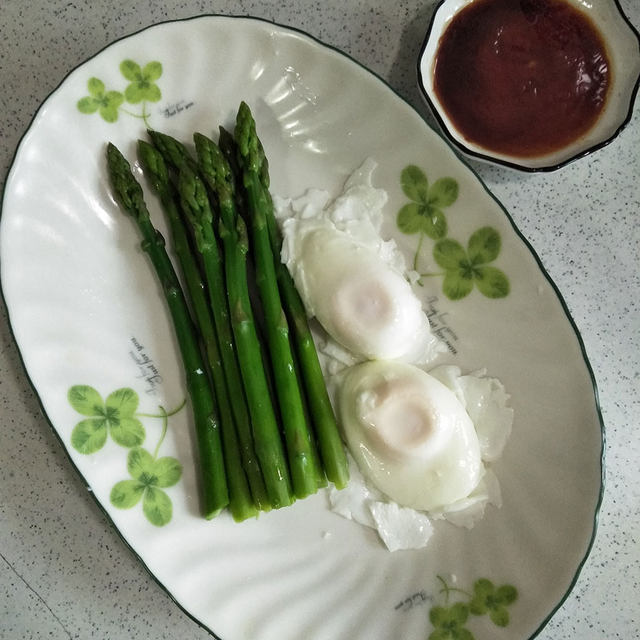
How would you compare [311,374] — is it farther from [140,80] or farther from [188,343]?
[140,80]

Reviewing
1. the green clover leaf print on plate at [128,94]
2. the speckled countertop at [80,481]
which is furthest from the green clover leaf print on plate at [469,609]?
the green clover leaf print on plate at [128,94]

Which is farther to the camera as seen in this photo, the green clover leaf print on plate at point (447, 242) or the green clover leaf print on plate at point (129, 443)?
the green clover leaf print on plate at point (447, 242)

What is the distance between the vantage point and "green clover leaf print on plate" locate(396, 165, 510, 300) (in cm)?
165

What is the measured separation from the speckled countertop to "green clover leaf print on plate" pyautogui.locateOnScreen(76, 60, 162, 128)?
0.22 metres

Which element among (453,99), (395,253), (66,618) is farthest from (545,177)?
(66,618)

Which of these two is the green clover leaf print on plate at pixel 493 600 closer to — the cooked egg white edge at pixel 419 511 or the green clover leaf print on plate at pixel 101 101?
the cooked egg white edge at pixel 419 511

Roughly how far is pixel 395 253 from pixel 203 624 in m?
1.06

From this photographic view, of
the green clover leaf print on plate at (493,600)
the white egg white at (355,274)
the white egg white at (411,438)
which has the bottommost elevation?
the green clover leaf print on plate at (493,600)

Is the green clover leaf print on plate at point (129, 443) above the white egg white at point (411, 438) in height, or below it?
above

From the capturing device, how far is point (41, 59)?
1.71 m

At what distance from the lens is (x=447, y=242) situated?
168 centimetres

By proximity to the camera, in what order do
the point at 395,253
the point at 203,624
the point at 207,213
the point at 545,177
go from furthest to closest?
the point at 545,177 → the point at 395,253 → the point at 207,213 → the point at 203,624

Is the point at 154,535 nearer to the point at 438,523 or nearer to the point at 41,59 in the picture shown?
the point at 438,523

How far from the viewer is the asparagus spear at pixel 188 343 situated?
152 cm
